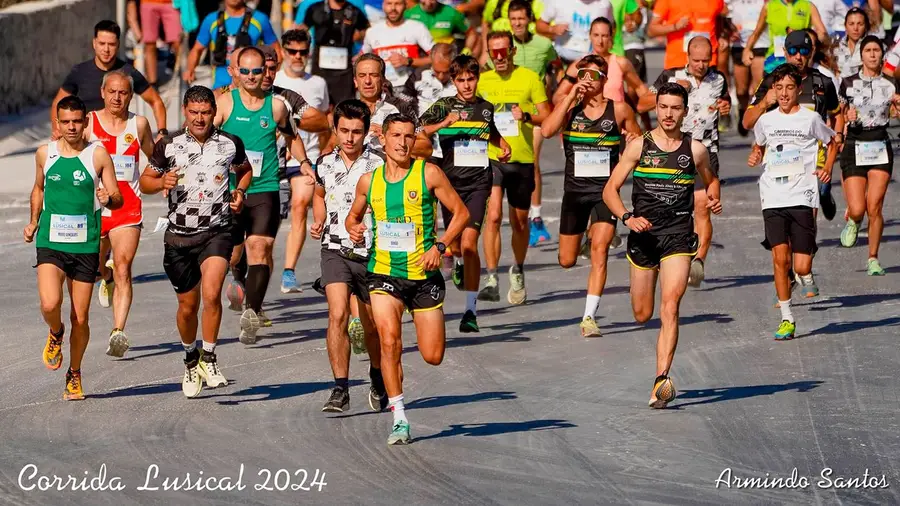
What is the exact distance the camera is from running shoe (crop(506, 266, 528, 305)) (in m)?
15.3

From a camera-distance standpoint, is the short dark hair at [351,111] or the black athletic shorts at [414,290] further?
the short dark hair at [351,111]

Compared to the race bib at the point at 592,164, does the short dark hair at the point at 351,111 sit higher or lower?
higher

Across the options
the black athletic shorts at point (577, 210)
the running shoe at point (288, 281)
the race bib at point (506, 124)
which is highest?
the race bib at point (506, 124)

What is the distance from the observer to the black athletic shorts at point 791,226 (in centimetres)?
1405

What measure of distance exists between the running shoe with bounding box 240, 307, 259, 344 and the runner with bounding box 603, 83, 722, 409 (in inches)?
121

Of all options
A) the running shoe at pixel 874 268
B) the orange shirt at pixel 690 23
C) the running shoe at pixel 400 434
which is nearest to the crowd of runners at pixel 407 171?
the running shoe at pixel 400 434

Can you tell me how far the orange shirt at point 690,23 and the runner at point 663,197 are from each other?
371 inches

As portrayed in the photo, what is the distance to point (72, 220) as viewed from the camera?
38.8ft

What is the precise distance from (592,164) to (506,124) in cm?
89

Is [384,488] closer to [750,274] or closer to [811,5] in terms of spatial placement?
[750,274]

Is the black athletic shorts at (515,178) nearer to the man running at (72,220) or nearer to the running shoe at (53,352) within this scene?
the man running at (72,220)

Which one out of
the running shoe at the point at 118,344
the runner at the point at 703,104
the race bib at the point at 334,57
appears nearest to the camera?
the running shoe at the point at 118,344

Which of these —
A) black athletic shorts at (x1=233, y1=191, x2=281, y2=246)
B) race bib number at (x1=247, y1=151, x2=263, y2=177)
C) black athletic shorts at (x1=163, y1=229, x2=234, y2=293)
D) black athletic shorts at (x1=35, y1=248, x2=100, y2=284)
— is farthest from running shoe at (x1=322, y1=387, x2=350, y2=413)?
race bib number at (x1=247, y1=151, x2=263, y2=177)

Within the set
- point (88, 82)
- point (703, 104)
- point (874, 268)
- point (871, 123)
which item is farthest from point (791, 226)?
point (88, 82)
